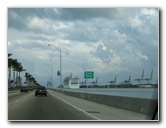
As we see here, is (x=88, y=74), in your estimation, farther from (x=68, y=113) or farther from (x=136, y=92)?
(x=68, y=113)

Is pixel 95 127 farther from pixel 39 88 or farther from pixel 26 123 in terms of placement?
pixel 39 88

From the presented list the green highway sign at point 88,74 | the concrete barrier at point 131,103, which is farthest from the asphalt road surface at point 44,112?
the green highway sign at point 88,74

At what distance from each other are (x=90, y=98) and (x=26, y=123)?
86.3 feet

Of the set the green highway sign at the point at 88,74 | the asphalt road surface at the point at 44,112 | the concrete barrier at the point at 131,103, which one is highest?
the green highway sign at the point at 88,74

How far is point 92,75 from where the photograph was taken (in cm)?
4216

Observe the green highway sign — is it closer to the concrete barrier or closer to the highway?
the concrete barrier

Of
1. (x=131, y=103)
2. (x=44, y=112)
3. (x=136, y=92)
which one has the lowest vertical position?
(x=136, y=92)

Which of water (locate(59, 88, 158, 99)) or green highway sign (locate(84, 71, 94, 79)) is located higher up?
green highway sign (locate(84, 71, 94, 79))

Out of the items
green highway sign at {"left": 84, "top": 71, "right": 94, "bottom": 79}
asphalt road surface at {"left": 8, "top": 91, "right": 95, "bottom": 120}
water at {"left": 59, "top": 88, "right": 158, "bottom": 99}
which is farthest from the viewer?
green highway sign at {"left": 84, "top": 71, "right": 94, "bottom": 79}

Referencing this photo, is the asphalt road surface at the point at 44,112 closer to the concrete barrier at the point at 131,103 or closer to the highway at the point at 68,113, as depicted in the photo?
the highway at the point at 68,113

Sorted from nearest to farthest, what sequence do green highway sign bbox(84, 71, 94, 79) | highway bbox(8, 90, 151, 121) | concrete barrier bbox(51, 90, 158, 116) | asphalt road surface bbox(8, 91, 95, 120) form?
1. concrete barrier bbox(51, 90, 158, 116)
2. highway bbox(8, 90, 151, 121)
3. asphalt road surface bbox(8, 91, 95, 120)
4. green highway sign bbox(84, 71, 94, 79)

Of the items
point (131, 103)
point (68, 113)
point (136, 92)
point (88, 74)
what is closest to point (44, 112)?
point (68, 113)

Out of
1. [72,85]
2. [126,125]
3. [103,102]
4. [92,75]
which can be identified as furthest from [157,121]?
[72,85]

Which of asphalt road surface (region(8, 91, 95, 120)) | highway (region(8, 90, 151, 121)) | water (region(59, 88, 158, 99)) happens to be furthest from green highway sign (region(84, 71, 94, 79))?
highway (region(8, 90, 151, 121))
